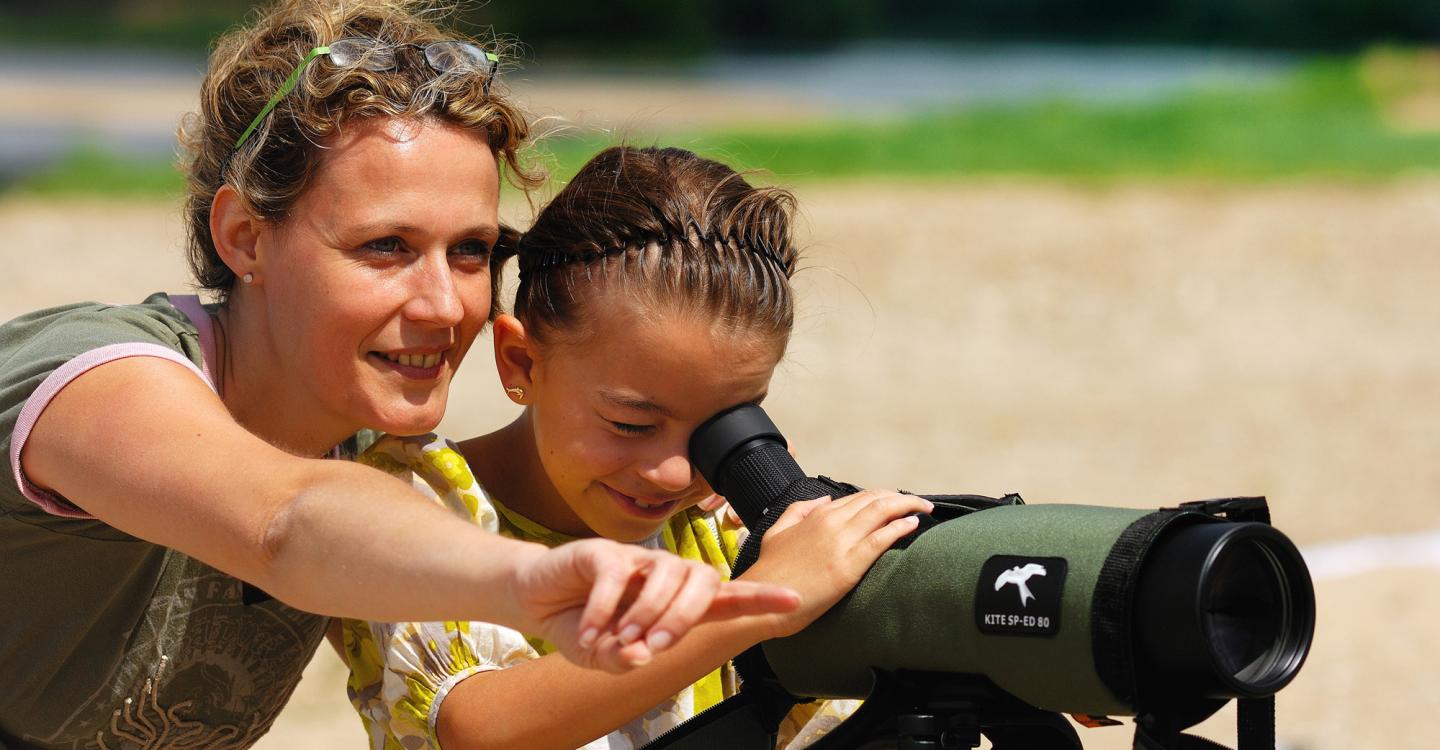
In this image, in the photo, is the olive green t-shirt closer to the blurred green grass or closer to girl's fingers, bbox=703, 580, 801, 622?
girl's fingers, bbox=703, 580, 801, 622

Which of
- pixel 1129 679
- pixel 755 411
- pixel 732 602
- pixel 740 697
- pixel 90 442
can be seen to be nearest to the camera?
pixel 732 602

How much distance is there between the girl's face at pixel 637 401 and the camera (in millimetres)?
2227

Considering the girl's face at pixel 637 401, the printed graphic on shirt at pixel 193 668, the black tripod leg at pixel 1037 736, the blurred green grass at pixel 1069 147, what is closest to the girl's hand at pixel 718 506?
the girl's face at pixel 637 401

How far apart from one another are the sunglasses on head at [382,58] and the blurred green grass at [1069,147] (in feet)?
21.6

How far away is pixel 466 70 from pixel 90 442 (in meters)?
0.74

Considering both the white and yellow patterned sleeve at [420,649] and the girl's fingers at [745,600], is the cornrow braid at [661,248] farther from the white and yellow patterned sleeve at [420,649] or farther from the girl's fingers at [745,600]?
the girl's fingers at [745,600]

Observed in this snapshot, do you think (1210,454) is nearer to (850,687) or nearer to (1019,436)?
(1019,436)

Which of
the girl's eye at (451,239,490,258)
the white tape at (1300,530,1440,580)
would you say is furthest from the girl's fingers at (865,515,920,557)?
the white tape at (1300,530,1440,580)

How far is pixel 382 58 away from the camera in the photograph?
A: 2316mm

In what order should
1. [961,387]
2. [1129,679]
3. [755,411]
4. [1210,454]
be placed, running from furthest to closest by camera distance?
1. [961,387]
2. [1210,454]
3. [755,411]
4. [1129,679]

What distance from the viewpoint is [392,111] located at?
222 centimetres

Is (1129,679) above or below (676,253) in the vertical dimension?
below

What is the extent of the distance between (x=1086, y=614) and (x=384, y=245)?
3.28 feet

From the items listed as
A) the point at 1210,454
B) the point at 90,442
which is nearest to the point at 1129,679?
the point at 90,442
